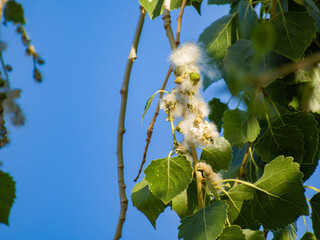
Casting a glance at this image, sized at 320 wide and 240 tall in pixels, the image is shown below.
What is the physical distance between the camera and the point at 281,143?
1.51ft

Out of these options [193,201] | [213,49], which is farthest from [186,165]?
[213,49]

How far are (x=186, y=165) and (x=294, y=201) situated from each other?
116 millimetres

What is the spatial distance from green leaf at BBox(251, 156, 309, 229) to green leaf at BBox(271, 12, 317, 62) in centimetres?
11

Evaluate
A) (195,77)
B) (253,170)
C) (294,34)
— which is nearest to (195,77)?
(195,77)

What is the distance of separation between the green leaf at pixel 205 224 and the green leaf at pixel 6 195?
169 mm

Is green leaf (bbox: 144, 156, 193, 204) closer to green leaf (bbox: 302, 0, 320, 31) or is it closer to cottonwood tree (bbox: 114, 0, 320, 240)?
cottonwood tree (bbox: 114, 0, 320, 240)

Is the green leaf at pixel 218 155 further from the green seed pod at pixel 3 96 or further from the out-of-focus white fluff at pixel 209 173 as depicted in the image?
the green seed pod at pixel 3 96

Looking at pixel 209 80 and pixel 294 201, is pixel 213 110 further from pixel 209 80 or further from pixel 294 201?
pixel 294 201

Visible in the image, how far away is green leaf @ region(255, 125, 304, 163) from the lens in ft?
1.48

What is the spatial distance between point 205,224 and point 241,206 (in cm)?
9

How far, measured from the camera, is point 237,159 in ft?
2.00

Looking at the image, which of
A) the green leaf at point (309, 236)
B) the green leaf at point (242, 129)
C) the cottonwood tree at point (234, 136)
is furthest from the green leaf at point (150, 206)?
the green leaf at point (309, 236)

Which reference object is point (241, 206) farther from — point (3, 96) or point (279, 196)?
point (3, 96)

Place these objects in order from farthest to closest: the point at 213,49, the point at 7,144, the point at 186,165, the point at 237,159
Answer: the point at 237,159 → the point at 213,49 → the point at 186,165 → the point at 7,144
